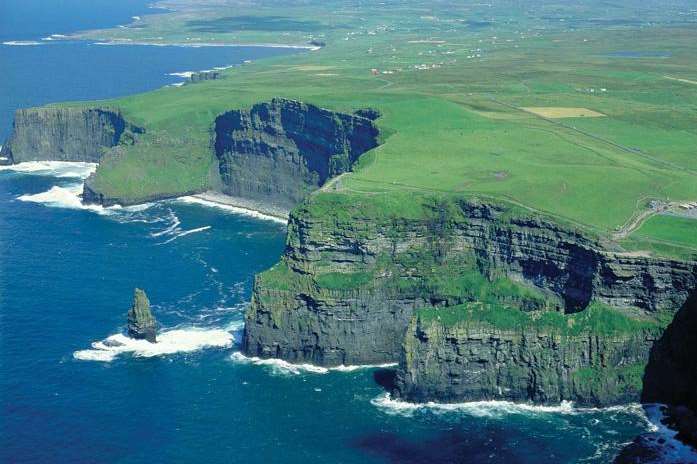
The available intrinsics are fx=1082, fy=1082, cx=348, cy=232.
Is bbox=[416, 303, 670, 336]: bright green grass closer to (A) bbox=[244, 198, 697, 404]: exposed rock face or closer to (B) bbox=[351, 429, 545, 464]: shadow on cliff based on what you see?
(A) bbox=[244, 198, 697, 404]: exposed rock face

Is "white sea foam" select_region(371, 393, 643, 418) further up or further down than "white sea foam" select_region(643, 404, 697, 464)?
further down

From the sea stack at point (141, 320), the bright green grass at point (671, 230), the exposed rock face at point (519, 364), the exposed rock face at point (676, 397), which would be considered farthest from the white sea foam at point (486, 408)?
the exposed rock face at point (676, 397)

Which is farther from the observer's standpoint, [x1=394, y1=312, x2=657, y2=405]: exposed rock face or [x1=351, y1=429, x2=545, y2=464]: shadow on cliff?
[x1=394, y1=312, x2=657, y2=405]: exposed rock face

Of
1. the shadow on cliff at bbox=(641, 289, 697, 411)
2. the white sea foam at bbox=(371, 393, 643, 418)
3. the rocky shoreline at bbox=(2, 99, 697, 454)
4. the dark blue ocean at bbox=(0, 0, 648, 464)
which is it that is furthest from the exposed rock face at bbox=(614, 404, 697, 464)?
the rocky shoreline at bbox=(2, 99, 697, 454)

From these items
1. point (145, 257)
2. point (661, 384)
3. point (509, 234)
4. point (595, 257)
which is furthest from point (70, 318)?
point (661, 384)

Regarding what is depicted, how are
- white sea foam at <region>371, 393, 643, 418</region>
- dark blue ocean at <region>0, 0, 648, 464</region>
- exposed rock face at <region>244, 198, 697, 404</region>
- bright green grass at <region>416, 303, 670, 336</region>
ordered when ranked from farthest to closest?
1. exposed rock face at <region>244, 198, 697, 404</region>
2. bright green grass at <region>416, 303, 670, 336</region>
3. white sea foam at <region>371, 393, 643, 418</region>
4. dark blue ocean at <region>0, 0, 648, 464</region>
